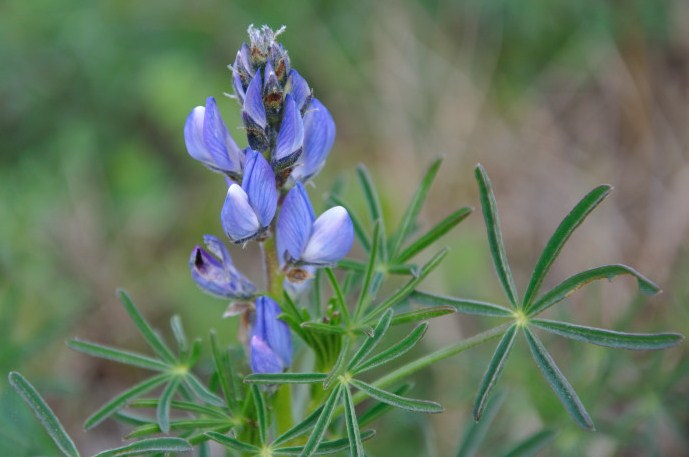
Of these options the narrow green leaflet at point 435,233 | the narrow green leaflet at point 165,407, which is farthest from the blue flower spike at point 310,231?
the narrow green leaflet at point 165,407

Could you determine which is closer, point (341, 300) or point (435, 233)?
point (341, 300)

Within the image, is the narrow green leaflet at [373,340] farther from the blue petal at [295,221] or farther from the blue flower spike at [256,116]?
the blue flower spike at [256,116]

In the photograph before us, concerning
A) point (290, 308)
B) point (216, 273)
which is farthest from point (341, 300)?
point (216, 273)

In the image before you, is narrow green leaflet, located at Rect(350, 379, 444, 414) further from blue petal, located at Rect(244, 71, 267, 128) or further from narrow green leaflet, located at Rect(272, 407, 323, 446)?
blue petal, located at Rect(244, 71, 267, 128)

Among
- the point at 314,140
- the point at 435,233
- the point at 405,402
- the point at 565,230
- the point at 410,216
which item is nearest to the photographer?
the point at 405,402

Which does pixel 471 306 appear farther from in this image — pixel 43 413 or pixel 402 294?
pixel 43 413

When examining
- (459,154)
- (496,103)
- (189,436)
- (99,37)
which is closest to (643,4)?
(496,103)

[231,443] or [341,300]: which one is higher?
[341,300]
